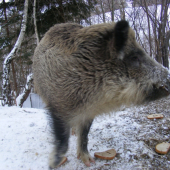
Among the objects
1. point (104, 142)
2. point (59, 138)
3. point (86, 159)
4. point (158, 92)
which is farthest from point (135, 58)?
point (104, 142)

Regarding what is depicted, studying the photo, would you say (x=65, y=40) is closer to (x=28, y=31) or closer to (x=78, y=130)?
(x=78, y=130)

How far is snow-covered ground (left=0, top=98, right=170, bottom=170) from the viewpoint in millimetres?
2381

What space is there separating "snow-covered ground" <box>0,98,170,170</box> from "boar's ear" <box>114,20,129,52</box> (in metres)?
1.18

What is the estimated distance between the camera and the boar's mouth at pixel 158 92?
1813mm

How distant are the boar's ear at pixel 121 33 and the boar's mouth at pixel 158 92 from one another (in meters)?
0.62

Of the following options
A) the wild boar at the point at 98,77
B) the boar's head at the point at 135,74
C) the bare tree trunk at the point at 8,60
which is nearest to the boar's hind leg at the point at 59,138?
the wild boar at the point at 98,77

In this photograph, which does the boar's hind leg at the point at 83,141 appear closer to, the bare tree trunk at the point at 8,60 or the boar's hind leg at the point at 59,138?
the boar's hind leg at the point at 59,138

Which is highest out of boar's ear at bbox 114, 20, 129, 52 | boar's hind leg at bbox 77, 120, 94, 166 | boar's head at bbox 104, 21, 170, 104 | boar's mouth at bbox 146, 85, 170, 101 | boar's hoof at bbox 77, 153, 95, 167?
boar's ear at bbox 114, 20, 129, 52

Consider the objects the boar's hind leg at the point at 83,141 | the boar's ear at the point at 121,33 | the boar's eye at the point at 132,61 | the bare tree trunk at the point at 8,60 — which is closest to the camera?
the boar's ear at the point at 121,33

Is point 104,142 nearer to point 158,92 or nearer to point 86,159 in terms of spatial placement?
point 86,159

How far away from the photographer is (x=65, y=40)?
2156 mm

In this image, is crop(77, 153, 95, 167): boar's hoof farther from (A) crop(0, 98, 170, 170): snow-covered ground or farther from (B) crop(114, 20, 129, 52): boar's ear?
(B) crop(114, 20, 129, 52): boar's ear

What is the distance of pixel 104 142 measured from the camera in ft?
10.2

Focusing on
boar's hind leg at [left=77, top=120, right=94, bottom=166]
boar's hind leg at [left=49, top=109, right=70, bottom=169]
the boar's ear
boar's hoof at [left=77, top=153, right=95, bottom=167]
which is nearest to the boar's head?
the boar's ear
